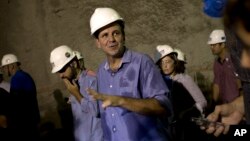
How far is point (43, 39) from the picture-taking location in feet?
30.3

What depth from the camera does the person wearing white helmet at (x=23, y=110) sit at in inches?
205

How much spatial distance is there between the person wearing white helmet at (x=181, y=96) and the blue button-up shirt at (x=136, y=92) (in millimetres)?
2141

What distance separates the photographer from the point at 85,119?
164 inches

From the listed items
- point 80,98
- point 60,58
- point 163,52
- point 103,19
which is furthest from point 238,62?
point 163,52

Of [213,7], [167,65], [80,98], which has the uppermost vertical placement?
[213,7]

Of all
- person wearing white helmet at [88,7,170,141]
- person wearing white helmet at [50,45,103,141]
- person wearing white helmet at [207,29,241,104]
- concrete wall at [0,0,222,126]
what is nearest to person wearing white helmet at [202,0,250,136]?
person wearing white helmet at [88,7,170,141]

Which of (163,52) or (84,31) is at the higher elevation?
(84,31)

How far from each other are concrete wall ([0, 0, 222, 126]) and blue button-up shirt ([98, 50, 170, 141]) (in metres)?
5.51

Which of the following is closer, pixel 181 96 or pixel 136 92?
pixel 136 92

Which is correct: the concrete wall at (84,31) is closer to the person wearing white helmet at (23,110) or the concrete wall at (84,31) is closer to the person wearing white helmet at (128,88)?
the person wearing white helmet at (23,110)

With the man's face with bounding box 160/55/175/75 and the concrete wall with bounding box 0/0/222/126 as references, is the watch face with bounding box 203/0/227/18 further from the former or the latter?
the concrete wall with bounding box 0/0/222/126

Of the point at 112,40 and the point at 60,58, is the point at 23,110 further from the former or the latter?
the point at 112,40

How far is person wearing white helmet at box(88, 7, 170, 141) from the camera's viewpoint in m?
2.93

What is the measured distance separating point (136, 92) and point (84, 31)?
20.3 ft
